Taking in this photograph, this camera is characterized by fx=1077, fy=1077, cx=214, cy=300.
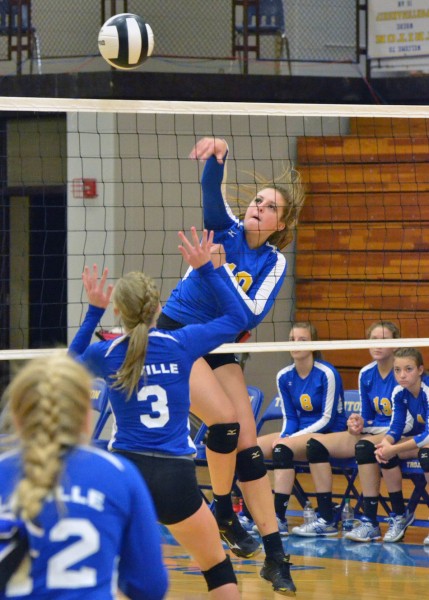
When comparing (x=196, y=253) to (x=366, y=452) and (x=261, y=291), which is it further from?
(x=366, y=452)

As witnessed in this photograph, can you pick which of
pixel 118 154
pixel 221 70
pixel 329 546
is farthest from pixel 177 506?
pixel 221 70

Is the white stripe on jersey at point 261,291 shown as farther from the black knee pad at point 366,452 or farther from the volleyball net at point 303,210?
the volleyball net at point 303,210

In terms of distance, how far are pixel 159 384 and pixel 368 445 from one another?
3.55 metres

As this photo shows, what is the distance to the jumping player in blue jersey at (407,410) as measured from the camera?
22.5 ft

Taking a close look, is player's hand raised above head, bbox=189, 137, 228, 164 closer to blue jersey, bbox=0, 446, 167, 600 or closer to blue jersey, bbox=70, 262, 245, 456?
blue jersey, bbox=70, 262, 245, 456

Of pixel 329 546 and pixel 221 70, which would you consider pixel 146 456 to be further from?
pixel 221 70

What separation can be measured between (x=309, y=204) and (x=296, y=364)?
342cm

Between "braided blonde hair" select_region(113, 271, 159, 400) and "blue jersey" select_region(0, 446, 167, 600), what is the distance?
157 centimetres

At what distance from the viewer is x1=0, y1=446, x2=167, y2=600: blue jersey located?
2.05 m

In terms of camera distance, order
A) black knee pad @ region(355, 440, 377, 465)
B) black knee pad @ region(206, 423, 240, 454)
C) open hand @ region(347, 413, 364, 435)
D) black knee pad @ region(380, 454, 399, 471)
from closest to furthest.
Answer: black knee pad @ region(206, 423, 240, 454), black knee pad @ region(380, 454, 399, 471), black knee pad @ region(355, 440, 377, 465), open hand @ region(347, 413, 364, 435)

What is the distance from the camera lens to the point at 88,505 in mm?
2072

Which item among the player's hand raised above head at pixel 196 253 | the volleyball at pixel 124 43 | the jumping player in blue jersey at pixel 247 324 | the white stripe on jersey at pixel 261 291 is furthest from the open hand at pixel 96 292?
the volleyball at pixel 124 43

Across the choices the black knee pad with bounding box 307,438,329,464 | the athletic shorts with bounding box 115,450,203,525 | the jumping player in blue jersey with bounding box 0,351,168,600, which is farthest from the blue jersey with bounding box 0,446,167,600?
the black knee pad with bounding box 307,438,329,464

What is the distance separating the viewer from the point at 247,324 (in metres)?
4.69
